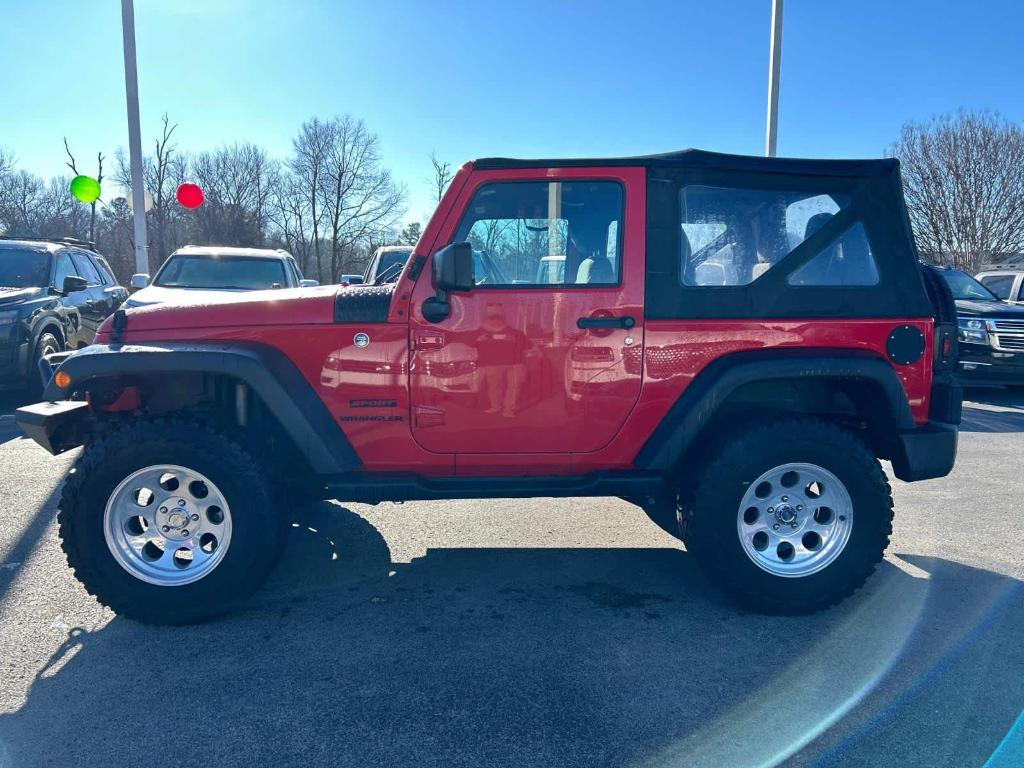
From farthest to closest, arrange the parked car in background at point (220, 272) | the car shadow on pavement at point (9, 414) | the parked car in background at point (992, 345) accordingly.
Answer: the parked car in background at point (992, 345) → the parked car in background at point (220, 272) → the car shadow on pavement at point (9, 414)

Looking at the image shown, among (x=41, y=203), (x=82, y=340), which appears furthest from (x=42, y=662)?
(x=41, y=203)

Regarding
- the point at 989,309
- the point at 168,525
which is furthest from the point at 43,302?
the point at 989,309

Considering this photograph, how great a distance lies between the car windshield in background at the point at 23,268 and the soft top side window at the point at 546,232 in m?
7.63

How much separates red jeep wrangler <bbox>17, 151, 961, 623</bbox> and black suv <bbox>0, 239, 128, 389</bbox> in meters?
5.32

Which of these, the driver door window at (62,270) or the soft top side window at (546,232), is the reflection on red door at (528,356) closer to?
the soft top side window at (546,232)

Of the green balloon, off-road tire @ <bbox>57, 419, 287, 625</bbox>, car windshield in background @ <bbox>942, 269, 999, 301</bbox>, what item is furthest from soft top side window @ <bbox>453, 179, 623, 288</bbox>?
the green balloon

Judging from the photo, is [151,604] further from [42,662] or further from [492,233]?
[492,233]

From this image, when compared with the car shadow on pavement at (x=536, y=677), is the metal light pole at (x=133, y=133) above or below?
above

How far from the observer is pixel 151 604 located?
3.21 metres

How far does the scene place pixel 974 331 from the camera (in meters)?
10.1

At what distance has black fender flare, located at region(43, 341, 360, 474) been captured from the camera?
3164 mm

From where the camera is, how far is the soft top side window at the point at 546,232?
3375 millimetres

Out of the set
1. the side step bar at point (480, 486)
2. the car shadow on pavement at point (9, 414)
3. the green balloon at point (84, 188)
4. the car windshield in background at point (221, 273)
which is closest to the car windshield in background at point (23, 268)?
the car windshield in background at point (221, 273)

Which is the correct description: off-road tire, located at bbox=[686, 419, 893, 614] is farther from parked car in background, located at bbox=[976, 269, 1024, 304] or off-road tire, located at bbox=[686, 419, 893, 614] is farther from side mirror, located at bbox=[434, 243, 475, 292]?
parked car in background, located at bbox=[976, 269, 1024, 304]
